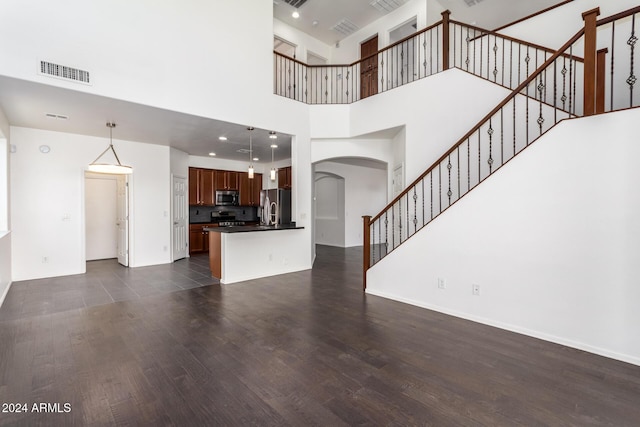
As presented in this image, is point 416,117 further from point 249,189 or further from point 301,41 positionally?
point 249,189

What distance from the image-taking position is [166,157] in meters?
7.25

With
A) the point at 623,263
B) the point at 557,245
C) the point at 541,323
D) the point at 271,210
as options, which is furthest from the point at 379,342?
the point at 271,210

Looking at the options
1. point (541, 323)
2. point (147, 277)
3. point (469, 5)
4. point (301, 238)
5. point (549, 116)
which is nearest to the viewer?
point (541, 323)

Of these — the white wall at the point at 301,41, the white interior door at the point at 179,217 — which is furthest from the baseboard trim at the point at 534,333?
the white wall at the point at 301,41

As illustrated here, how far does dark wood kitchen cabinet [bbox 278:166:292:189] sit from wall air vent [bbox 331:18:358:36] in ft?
13.3

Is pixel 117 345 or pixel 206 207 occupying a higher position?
pixel 206 207

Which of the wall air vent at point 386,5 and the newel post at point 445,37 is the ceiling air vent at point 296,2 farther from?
the newel post at point 445,37

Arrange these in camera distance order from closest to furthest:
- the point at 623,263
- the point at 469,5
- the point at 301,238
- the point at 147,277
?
the point at 623,263 < the point at 147,277 < the point at 301,238 < the point at 469,5

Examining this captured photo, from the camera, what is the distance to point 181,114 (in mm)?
4723

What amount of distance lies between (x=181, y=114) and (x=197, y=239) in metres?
4.92

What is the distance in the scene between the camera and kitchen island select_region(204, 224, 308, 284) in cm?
539

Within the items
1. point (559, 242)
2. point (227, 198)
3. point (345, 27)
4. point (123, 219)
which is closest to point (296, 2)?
point (345, 27)

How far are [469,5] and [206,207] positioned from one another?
879 centimetres

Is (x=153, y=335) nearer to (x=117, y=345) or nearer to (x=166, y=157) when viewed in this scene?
(x=117, y=345)
